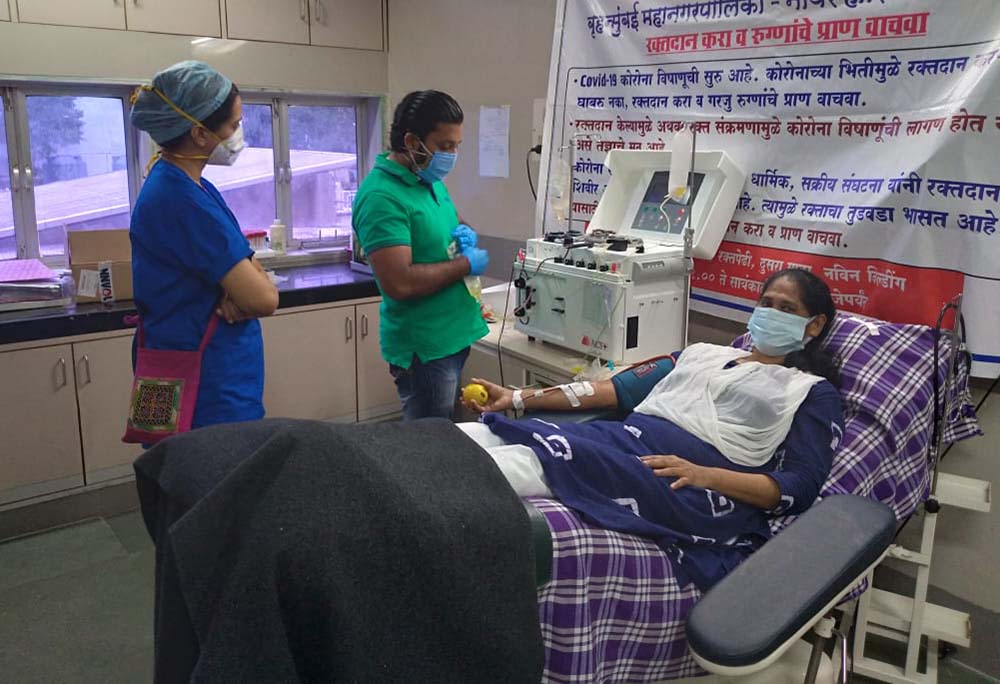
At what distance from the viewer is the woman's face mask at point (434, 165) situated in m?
2.25

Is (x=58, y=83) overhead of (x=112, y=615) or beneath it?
overhead

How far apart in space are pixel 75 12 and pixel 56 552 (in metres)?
1.99

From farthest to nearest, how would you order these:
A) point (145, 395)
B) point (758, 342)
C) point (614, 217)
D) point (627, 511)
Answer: point (614, 217) < point (758, 342) < point (145, 395) < point (627, 511)

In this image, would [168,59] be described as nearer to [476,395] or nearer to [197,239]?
[197,239]

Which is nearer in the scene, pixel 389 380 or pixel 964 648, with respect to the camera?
pixel 964 648

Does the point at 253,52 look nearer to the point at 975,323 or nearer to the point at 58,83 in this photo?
the point at 58,83

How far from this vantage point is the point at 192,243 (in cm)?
180

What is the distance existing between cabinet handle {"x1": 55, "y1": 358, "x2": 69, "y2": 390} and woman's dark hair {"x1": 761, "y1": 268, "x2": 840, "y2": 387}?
96.7 inches

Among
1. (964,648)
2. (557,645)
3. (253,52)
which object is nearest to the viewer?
(557,645)

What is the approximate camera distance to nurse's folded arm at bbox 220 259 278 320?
184 cm

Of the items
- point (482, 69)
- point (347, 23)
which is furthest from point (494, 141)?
point (347, 23)

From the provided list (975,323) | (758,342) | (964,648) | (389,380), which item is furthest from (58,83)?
(964,648)

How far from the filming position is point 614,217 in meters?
2.81

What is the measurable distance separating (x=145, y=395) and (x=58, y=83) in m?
2.03
